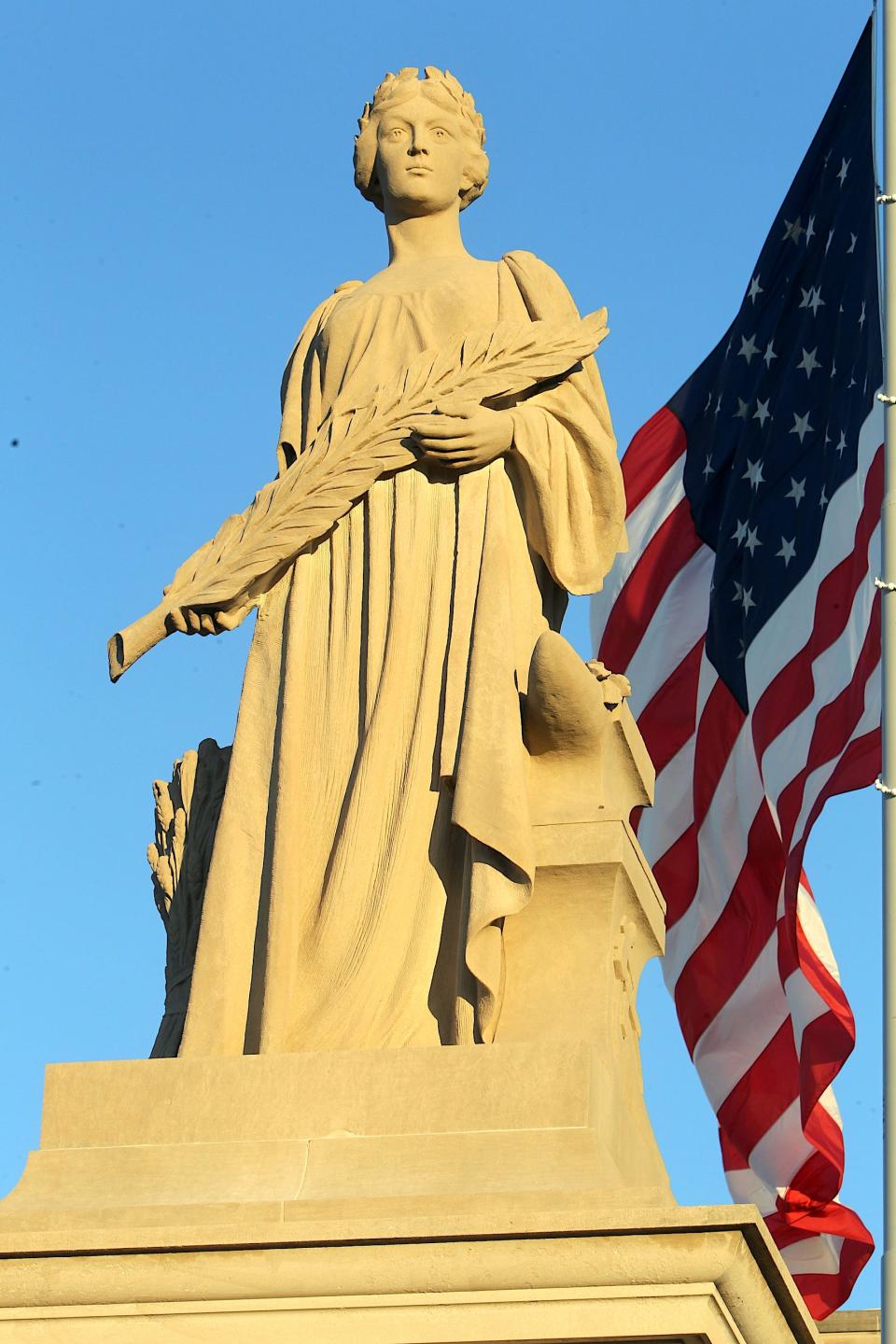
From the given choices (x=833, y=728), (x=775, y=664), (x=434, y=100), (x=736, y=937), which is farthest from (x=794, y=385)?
(x=434, y=100)

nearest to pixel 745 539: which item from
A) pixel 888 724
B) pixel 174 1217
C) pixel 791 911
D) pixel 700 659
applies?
pixel 700 659

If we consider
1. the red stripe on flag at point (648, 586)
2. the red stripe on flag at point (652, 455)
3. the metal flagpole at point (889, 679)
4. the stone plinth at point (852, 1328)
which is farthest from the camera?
the red stripe on flag at point (652, 455)

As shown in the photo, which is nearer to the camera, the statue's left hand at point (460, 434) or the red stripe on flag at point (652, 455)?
the statue's left hand at point (460, 434)

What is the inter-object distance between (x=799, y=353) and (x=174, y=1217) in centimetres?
739

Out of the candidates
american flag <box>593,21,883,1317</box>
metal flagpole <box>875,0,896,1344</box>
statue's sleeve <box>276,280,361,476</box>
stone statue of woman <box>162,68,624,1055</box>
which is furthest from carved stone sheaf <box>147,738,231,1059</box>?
american flag <box>593,21,883,1317</box>

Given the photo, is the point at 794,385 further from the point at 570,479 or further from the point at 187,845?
the point at 187,845

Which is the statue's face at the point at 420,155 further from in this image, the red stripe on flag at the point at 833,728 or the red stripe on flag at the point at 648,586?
the red stripe on flag at the point at 648,586

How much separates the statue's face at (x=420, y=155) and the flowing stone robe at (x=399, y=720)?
14.0 inches

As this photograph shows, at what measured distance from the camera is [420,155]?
377 inches

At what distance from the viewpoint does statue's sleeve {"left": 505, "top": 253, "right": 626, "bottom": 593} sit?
8945mm

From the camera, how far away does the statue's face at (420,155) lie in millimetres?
9586

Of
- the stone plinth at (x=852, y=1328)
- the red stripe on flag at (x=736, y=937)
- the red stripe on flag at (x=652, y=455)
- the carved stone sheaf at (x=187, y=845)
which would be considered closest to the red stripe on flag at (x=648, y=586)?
the red stripe on flag at (x=652, y=455)

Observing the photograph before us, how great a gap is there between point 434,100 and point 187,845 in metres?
2.83

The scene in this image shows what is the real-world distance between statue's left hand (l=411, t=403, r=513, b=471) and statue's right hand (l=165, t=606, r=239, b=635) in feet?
2.80
